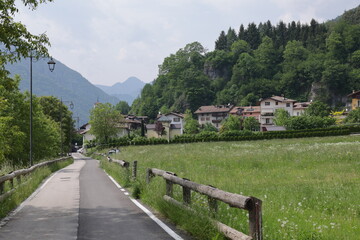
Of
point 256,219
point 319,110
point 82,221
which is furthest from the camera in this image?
point 319,110

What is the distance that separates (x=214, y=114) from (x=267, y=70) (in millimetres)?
39938

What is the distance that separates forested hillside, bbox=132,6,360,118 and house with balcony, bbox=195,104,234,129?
10.7 metres

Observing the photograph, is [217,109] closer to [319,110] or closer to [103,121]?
[319,110]

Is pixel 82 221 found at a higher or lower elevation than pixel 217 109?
lower

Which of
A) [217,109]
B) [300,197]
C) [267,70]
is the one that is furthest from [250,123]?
[300,197]

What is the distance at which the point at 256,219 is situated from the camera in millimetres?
4992

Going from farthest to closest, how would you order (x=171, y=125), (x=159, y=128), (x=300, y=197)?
(x=171, y=125)
(x=159, y=128)
(x=300, y=197)

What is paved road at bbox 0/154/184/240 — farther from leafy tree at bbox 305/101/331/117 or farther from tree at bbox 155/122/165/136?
tree at bbox 155/122/165/136

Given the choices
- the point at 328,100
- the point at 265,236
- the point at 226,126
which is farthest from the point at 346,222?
the point at 328,100

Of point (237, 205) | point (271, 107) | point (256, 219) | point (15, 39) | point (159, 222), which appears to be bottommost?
point (159, 222)

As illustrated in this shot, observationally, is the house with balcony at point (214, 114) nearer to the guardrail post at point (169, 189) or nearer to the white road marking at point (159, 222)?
the white road marking at point (159, 222)

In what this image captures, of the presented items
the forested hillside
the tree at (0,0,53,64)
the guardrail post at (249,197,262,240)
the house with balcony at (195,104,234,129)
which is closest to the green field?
the guardrail post at (249,197,262,240)

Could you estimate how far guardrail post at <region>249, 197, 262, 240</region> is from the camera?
494 cm

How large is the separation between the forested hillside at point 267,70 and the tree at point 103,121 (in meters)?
65.9
